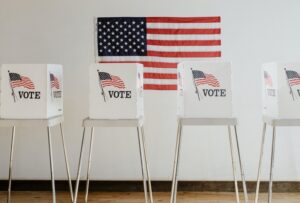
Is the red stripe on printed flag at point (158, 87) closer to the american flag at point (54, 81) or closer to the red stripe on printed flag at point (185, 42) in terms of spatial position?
the red stripe on printed flag at point (185, 42)

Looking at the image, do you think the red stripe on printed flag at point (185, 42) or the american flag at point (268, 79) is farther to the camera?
the red stripe on printed flag at point (185, 42)

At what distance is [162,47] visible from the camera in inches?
125

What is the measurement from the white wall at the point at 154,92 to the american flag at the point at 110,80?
83 centimetres

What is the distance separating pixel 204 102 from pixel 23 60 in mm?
1693

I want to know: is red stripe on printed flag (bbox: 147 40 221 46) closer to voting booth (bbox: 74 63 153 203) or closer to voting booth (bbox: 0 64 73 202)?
voting booth (bbox: 74 63 153 203)

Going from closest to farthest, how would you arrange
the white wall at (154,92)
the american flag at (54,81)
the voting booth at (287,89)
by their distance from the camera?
the voting booth at (287,89) < the american flag at (54,81) < the white wall at (154,92)

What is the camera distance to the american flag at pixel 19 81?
2.40m

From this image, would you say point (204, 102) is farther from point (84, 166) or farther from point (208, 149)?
point (84, 166)

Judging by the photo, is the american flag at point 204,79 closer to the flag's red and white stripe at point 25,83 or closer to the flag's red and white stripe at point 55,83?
the flag's red and white stripe at point 55,83

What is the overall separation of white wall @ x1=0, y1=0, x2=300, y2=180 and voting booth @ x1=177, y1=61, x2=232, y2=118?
2.72 feet

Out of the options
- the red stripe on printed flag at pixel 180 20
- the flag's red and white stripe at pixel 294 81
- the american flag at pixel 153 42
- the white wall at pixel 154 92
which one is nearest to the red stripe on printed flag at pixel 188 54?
the american flag at pixel 153 42

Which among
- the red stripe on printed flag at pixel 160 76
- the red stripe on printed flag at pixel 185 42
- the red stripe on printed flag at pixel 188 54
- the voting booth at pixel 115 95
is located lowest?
the voting booth at pixel 115 95

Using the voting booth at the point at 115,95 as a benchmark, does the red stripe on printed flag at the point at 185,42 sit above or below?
above

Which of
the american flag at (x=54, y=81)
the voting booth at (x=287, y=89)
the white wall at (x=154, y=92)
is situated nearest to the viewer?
the voting booth at (x=287, y=89)
